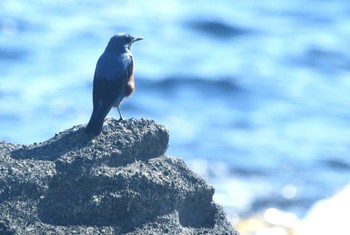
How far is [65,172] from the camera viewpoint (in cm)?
604

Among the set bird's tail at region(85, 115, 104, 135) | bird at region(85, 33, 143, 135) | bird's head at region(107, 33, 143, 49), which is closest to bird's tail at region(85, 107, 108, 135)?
bird's tail at region(85, 115, 104, 135)

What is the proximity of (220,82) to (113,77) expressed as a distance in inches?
515

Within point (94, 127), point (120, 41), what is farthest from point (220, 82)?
point (94, 127)

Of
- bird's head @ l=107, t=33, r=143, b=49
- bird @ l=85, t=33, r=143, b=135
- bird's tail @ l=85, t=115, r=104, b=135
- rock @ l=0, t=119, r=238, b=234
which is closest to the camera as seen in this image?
rock @ l=0, t=119, r=238, b=234

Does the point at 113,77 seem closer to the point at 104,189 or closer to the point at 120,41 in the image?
the point at 120,41

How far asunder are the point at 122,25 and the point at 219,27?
89.7 inches

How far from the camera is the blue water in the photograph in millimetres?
16188

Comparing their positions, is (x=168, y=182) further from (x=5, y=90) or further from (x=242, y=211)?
(x=5, y=90)

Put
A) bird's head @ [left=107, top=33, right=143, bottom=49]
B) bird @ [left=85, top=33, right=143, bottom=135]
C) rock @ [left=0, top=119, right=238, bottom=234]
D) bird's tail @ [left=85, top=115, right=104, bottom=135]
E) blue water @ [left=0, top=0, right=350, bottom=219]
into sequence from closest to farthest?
rock @ [left=0, top=119, right=238, bottom=234], bird's tail @ [left=85, top=115, right=104, bottom=135], bird @ [left=85, top=33, right=143, bottom=135], bird's head @ [left=107, top=33, right=143, bottom=49], blue water @ [left=0, top=0, right=350, bottom=219]

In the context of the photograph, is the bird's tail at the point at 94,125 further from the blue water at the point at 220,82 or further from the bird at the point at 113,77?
the blue water at the point at 220,82

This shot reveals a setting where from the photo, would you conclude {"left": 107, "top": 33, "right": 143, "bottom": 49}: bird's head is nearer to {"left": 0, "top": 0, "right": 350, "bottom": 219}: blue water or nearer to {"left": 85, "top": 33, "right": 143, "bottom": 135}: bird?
{"left": 85, "top": 33, "right": 143, "bottom": 135}: bird

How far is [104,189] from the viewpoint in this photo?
19.8 feet

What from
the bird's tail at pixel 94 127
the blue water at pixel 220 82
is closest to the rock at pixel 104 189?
the bird's tail at pixel 94 127

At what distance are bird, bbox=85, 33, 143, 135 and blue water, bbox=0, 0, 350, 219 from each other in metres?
6.80
